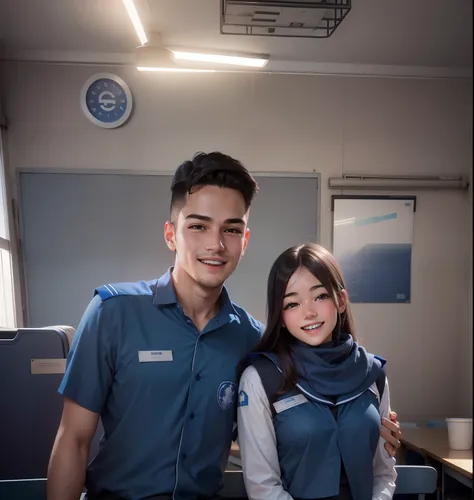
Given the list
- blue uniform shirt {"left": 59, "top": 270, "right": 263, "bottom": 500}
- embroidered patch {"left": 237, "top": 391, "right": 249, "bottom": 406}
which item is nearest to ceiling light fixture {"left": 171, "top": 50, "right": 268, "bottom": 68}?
blue uniform shirt {"left": 59, "top": 270, "right": 263, "bottom": 500}

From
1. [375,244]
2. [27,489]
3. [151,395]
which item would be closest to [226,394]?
[151,395]

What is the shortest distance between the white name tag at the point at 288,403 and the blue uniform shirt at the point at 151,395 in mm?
126

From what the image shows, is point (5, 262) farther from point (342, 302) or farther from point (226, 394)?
point (342, 302)

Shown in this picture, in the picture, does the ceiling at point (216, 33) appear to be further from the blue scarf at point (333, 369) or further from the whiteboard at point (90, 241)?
the blue scarf at point (333, 369)

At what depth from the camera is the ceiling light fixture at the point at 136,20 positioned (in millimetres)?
1430

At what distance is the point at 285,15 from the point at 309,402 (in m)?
1.09

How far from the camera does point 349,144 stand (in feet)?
7.34

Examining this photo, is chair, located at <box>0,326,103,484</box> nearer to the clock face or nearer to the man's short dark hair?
the man's short dark hair

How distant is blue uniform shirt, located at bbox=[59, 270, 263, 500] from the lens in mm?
943

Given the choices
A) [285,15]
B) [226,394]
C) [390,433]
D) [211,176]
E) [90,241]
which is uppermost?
[285,15]

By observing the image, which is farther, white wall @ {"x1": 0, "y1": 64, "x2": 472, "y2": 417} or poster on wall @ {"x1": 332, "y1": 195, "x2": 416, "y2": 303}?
poster on wall @ {"x1": 332, "y1": 195, "x2": 416, "y2": 303}

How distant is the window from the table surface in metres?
1.92

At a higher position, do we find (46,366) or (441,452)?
(46,366)

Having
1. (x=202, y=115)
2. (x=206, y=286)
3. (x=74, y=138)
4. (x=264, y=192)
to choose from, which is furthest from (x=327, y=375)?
(x=74, y=138)
